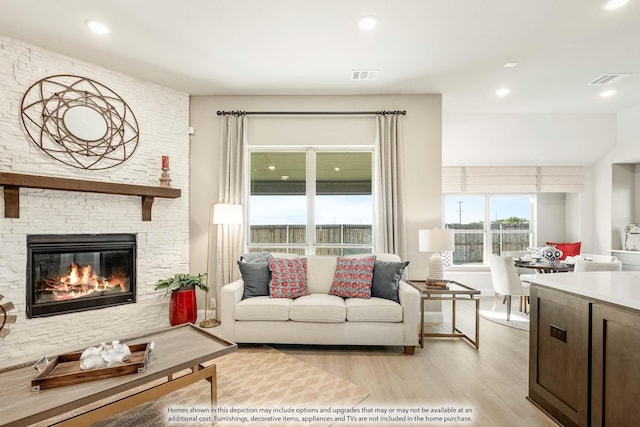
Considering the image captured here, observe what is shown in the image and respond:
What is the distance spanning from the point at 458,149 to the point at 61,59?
5.31 meters

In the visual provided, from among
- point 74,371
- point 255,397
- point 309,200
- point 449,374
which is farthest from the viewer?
point 309,200

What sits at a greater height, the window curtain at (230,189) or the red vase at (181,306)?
the window curtain at (230,189)

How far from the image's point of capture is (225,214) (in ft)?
11.9

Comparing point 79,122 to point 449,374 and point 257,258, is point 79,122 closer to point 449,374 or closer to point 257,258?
A: point 257,258

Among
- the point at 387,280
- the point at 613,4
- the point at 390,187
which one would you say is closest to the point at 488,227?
the point at 390,187

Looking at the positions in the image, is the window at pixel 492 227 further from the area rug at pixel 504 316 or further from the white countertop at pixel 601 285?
the white countertop at pixel 601 285

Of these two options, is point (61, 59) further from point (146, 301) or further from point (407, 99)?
point (407, 99)

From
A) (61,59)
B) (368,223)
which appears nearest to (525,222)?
(368,223)

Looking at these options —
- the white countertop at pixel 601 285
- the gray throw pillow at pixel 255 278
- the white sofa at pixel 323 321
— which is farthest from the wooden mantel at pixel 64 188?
the white countertop at pixel 601 285

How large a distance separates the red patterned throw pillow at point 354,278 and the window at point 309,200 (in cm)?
88

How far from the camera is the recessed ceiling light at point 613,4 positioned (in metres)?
2.26

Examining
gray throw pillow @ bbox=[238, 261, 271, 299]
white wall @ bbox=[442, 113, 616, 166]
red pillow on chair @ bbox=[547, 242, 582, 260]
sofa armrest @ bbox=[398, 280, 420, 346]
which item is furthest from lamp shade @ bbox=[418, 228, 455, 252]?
red pillow on chair @ bbox=[547, 242, 582, 260]

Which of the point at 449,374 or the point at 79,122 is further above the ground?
the point at 79,122

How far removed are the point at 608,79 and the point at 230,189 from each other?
15.2 ft
